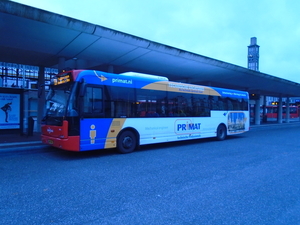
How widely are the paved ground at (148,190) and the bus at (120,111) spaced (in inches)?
35.8

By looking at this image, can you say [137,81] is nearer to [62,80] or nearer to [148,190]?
[62,80]

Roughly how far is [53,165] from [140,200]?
3.90 m

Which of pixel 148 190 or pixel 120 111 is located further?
pixel 120 111

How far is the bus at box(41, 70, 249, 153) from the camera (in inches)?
306

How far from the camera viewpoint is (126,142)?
29.9 ft

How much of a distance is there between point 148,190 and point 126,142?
4.33 m

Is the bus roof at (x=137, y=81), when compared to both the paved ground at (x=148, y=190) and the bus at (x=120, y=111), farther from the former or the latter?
the paved ground at (x=148, y=190)

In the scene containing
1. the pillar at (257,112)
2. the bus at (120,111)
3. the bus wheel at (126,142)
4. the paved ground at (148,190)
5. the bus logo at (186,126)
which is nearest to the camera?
the paved ground at (148,190)

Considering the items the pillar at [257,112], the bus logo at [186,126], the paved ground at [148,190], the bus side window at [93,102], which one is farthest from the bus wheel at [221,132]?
the pillar at [257,112]

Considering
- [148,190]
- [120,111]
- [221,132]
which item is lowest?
[148,190]

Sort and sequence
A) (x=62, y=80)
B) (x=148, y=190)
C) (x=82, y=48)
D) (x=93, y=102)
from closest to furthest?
(x=148, y=190)
(x=93, y=102)
(x=62, y=80)
(x=82, y=48)

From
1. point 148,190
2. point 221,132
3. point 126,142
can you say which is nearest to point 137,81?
point 126,142

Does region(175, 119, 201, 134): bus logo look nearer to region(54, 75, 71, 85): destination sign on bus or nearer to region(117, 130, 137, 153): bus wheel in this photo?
region(117, 130, 137, 153): bus wheel

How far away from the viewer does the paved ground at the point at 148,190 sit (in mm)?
3701
